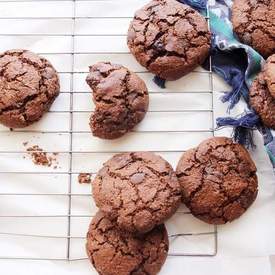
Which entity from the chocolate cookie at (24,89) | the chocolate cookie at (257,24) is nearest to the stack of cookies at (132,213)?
the chocolate cookie at (24,89)

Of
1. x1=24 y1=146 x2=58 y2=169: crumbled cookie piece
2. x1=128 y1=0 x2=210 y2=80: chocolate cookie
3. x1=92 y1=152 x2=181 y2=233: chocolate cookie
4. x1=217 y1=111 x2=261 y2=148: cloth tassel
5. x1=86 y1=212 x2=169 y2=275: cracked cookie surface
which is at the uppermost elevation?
x1=128 y1=0 x2=210 y2=80: chocolate cookie

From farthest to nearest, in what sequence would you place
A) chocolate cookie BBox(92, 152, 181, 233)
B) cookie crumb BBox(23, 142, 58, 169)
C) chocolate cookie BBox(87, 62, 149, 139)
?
1. cookie crumb BBox(23, 142, 58, 169)
2. chocolate cookie BBox(87, 62, 149, 139)
3. chocolate cookie BBox(92, 152, 181, 233)

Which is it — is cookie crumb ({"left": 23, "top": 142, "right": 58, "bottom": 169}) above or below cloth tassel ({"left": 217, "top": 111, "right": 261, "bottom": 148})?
below

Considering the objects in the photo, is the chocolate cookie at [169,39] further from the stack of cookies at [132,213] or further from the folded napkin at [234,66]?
the stack of cookies at [132,213]

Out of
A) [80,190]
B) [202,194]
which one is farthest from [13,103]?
[202,194]

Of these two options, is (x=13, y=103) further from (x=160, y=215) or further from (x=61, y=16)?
(x=160, y=215)

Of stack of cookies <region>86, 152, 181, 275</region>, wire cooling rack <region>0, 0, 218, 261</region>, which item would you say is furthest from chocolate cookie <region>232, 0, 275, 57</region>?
stack of cookies <region>86, 152, 181, 275</region>

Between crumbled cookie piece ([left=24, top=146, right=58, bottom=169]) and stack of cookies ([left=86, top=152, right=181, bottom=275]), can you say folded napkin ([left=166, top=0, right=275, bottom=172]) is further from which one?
crumbled cookie piece ([left=24, top=146, right=58, bottom=169])
